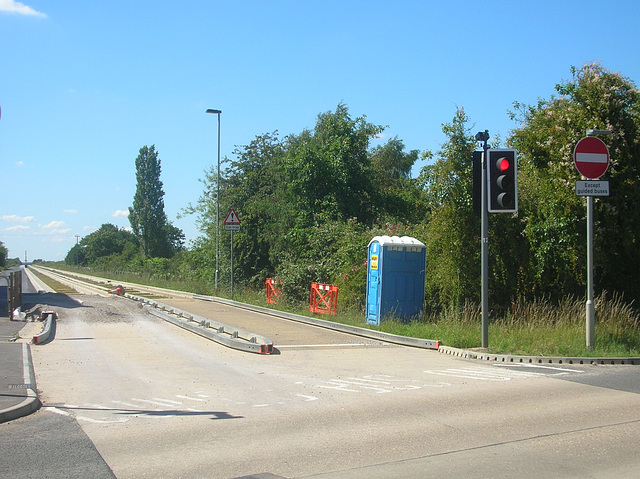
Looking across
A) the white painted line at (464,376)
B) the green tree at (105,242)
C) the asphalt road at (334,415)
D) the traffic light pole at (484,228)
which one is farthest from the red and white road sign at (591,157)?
the green tree at (105,242)

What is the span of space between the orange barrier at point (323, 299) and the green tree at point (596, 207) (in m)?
6.16

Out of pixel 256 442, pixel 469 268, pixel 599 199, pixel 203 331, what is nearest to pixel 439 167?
pixel 469 268

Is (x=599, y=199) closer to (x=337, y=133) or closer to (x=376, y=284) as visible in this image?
(x=376, y=284)

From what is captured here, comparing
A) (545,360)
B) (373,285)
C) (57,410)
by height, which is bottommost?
(57,410)

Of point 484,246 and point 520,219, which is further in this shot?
point 520,219

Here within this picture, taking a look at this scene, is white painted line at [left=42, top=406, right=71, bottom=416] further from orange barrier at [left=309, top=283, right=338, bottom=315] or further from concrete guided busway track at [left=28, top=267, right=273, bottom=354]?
orange barrier at [left=309, top=283, right=338, bottom=315]

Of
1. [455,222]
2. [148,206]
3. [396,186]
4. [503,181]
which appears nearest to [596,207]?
[455,222]

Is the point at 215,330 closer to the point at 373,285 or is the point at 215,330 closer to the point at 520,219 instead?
the point at 373,285

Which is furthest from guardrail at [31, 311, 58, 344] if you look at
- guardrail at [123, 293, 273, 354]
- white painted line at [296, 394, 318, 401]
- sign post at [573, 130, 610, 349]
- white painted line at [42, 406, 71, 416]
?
sign post at [573, 130, 610, 349]

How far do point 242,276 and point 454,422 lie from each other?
24048 mm

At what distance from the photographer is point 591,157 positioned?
12820 mm

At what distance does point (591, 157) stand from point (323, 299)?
10034 millimetres

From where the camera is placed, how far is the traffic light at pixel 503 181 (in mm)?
12633

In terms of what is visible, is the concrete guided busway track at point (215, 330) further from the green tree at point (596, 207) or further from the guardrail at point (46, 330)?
the green tree at point (596, 207)
